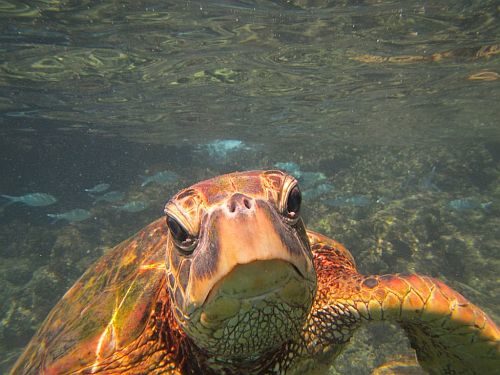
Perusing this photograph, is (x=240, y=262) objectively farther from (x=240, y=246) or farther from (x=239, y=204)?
(x=239, y=204)

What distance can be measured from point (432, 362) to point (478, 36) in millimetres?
10722

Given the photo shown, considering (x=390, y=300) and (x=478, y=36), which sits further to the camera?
(x=478, y=36)

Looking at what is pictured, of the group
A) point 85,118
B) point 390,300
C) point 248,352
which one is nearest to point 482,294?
point 390,300

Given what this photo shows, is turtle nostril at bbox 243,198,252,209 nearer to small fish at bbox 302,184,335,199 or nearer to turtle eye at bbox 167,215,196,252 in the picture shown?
turtle eye at bbox 167,215,196,252

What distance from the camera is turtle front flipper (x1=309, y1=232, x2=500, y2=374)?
212 cm

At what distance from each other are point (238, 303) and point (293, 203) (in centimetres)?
47

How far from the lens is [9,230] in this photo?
51.0ft

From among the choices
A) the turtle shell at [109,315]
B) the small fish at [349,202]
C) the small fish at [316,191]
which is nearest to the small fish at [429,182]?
the small fish at [316,191]

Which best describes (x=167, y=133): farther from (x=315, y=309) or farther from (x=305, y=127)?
(x=315, y=309)

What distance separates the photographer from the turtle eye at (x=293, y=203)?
1.51 metres

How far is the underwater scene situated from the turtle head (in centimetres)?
508

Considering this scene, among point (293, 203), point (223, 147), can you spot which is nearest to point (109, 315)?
A: point (293, 203)

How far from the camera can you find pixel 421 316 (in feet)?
7.08

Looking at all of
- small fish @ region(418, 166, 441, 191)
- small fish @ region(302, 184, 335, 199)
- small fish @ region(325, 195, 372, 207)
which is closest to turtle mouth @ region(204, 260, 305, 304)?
small fish @ region(325, 195, 372, 207)
